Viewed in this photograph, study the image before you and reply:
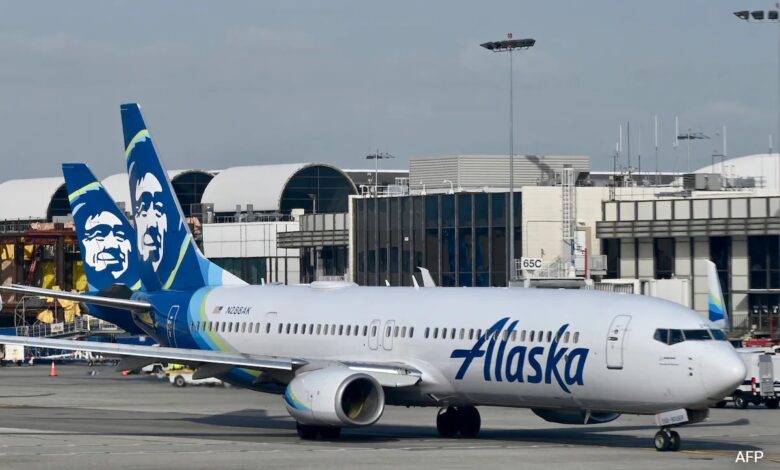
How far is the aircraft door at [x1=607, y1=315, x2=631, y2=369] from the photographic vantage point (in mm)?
37969

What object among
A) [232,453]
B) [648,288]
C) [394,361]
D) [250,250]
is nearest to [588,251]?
[648,288]

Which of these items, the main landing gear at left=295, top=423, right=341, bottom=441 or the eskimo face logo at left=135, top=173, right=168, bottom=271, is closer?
the main landing gear at left=295, top=423, right=341, bottom=441

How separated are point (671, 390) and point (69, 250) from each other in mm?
112720

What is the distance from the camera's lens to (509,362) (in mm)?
40094

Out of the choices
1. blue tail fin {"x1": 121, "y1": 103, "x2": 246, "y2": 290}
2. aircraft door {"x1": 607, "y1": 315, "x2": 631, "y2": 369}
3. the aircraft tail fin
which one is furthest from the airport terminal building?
aircraft door {"x1": 607, "y1": 315, "x2": 631, "y2": 369}

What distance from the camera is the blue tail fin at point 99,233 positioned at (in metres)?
58.0

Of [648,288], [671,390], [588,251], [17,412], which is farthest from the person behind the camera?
[588,251]

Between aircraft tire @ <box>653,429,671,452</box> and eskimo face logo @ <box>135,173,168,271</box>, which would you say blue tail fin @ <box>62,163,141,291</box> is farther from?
aircraft tire @ <box>653,429,671,452</box>

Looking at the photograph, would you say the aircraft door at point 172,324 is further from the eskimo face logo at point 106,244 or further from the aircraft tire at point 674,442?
the aircraft tire at point 674,442

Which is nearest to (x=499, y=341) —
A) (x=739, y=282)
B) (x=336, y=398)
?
Answer: (x=336, y=398)

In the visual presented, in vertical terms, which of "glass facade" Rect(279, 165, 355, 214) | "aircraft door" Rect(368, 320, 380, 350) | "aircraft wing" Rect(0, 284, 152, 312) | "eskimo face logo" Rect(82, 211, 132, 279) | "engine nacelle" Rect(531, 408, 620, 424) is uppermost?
"glass facade" Rect(279, 165, 355, 214)

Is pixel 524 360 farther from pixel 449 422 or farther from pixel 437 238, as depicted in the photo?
pixel 437 238

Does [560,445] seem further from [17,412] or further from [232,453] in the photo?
[17,412]

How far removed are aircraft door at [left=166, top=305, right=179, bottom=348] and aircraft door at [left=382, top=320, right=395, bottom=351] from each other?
30.9 feet
